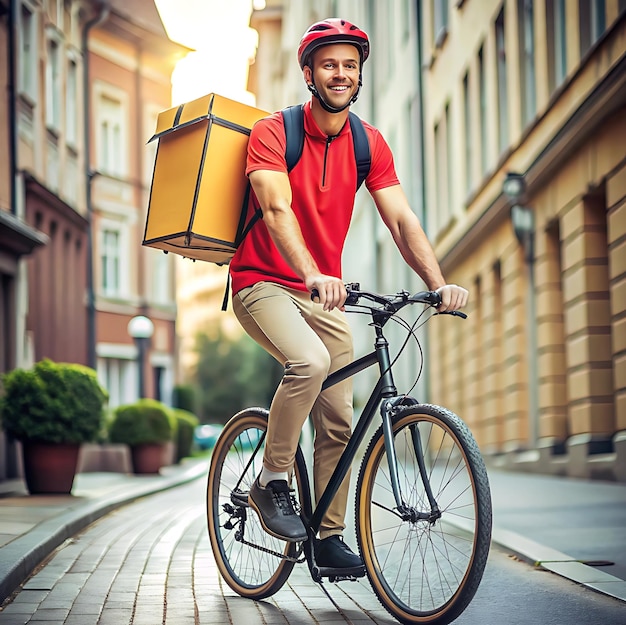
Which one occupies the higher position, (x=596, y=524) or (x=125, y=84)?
(x=125, y=84)

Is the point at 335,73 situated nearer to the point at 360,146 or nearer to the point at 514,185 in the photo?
the point at 360,146

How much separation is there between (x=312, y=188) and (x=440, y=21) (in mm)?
21521

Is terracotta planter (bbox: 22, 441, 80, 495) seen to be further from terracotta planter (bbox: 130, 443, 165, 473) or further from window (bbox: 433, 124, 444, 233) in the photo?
window (bbox: 433, 124, 444, 233)

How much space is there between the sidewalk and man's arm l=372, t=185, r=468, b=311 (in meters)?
1.53

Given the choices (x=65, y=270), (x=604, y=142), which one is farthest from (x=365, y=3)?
(x=604, y=142)

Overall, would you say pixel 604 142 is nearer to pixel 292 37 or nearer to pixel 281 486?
pixel 281 486

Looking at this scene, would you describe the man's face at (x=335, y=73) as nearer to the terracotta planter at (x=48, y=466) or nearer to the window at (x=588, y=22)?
the terracotta planter at (x=48, y=466)

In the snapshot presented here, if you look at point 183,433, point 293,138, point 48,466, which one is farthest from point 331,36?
point 183,433

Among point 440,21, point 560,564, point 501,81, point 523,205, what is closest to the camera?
point 560,564

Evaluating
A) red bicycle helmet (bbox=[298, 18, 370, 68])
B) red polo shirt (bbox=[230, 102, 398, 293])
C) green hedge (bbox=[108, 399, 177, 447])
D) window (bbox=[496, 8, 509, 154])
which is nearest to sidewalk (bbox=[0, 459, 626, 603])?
red polo shirt (bbox=[230, 102, 398, 293])

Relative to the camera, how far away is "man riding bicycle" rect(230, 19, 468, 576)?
463 cm

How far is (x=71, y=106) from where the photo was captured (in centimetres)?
2178

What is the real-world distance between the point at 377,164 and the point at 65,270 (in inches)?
717

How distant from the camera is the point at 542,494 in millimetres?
11977
